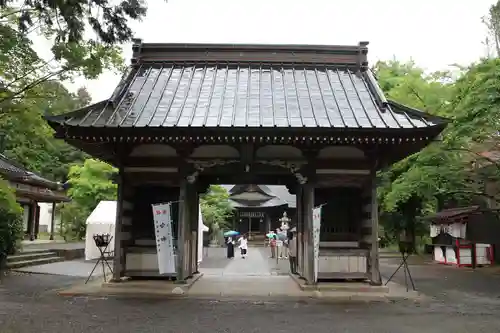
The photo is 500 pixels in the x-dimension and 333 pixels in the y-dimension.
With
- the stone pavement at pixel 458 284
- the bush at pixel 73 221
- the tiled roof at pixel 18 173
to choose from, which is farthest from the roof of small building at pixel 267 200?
the stone pavement at pixel 458 284

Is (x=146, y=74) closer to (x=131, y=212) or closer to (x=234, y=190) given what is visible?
(x=131, y=212)

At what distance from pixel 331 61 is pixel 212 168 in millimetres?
5873

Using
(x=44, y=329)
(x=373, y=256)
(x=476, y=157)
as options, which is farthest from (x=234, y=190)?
(x=44, y=329)

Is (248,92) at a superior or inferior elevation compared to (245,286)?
superior

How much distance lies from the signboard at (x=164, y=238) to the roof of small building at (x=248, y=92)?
2.51 metres

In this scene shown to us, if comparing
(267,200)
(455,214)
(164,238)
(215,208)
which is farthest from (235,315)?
(267,200)

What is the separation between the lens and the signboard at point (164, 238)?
39.7 feet

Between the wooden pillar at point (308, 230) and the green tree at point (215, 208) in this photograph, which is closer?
the wooden pillar at point (308, 230)

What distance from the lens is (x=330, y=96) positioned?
13164mm

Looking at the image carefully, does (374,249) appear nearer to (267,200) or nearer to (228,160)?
(228,160)

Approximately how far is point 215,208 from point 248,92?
25.1 m

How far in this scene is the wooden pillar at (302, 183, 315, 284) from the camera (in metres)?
12.0

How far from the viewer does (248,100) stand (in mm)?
12898

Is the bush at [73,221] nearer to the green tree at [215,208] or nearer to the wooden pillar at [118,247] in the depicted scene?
the green tree at [215,208]
